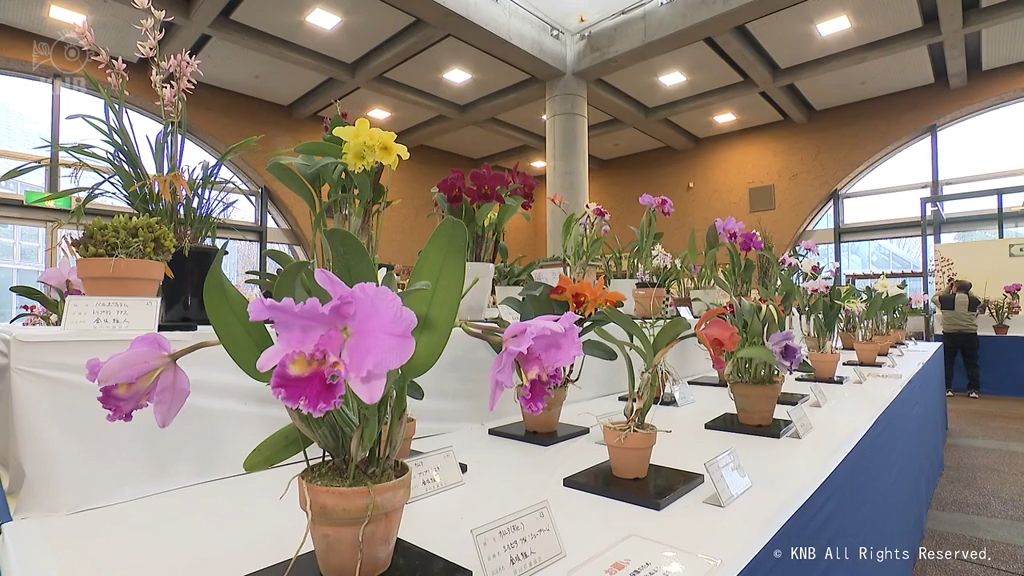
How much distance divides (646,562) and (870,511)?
3.28 feet

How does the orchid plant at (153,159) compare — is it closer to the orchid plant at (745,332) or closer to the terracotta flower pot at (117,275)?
the terracotta flower pot at (117,275)

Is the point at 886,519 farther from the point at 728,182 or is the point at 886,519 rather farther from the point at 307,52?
the point at 728,182

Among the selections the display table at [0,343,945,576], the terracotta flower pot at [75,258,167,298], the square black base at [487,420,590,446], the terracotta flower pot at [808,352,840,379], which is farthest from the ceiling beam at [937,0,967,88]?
the terracotta flower pot at [75,258,167,298]

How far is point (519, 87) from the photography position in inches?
287

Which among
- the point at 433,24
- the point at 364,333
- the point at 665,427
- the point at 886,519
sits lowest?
the point at 886,519

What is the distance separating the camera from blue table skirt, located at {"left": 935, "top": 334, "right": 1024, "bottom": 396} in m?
6.20

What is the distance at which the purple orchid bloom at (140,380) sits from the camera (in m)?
0.48

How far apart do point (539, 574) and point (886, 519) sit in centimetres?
137

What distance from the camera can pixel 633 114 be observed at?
26.7 feet

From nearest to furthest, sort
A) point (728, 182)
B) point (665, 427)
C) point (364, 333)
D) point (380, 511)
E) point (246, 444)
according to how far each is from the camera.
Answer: point (364, 333), point (380, 511), point (246, 444), point (665, 427), point (728, 182)

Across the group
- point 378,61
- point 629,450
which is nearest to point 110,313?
point 629,450

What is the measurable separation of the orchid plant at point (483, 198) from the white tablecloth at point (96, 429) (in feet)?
2.33

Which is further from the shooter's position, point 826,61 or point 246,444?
point 826,61

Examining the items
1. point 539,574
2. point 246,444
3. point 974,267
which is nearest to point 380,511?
point 539,574
